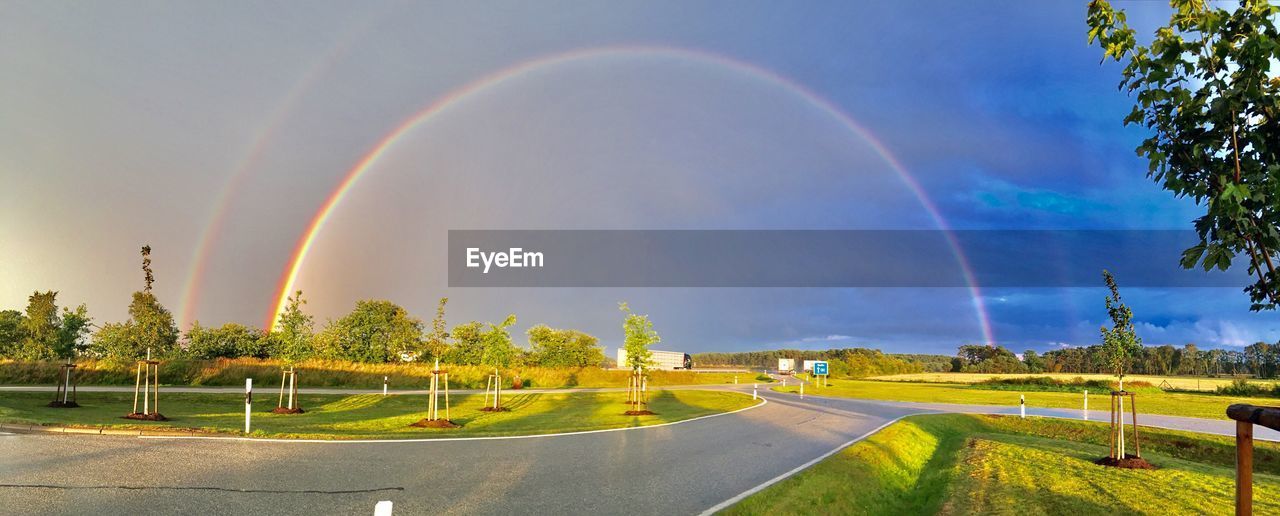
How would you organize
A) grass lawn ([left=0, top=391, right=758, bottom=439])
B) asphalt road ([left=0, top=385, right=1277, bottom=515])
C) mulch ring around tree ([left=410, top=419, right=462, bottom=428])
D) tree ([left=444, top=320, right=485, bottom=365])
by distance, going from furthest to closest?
1. tree ([left=444, top=320, right=485, bottom=365])
2. mulch ring around tree ([left=410, top=419, right=462, bottom=428])
3. grass lawn ([left=0, top=391, right=758, bottom=439])
4. asphalt road ([left=0, top=385, right=1277, bottom=515])

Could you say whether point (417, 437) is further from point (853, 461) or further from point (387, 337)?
point (387, 337)

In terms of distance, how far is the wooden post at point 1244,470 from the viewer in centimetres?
465

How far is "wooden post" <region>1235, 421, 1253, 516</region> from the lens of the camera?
4.65 m

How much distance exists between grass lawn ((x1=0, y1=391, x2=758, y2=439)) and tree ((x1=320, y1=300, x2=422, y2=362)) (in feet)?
129

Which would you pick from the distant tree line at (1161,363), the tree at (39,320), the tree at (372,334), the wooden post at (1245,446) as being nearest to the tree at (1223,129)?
the wooden post at (1245,446)

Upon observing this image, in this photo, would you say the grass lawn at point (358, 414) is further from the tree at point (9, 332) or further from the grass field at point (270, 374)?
the tree at point (9, 332)

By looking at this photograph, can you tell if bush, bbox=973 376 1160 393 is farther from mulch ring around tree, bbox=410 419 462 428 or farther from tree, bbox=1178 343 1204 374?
tree, bbox=1178 343 1204 374

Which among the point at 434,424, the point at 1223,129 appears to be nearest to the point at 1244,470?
the point at 1223,129

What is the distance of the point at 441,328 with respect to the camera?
77062 mm

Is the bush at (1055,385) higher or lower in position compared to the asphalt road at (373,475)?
lower

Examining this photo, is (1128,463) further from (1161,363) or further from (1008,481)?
(1161,363)

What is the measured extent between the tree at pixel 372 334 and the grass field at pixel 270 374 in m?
19.5

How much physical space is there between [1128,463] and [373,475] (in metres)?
17.9

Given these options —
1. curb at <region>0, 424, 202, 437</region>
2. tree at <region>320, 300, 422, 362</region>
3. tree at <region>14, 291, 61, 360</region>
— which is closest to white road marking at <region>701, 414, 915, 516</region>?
curb at <region>0, 424, 202, 437</region>
